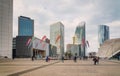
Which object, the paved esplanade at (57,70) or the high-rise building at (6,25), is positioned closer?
the paved esplanade at (57,70)

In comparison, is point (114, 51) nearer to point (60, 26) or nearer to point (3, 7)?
point (60, 26)

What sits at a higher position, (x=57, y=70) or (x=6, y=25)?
(x=6, y=25)

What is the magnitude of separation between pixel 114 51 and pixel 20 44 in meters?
69.3

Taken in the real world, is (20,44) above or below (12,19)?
below

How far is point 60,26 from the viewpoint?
15400cm

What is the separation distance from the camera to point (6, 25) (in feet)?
437

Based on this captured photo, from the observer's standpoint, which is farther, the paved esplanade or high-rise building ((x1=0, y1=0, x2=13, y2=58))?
high-rise building ((x1=0, y1=0, x2=13, y2=58))

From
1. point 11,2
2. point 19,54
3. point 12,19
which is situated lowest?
point 19,54

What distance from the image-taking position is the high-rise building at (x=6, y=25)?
130 m

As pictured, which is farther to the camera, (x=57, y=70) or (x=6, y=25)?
(x=6, y=25)

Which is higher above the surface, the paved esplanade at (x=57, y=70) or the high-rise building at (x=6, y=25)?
the high-rise building at (x=6, y=25)

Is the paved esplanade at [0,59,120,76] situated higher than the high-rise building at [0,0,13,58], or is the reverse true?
the high-rise building at [0,0,13,58]

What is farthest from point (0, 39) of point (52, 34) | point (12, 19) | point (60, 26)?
point (52, 34)

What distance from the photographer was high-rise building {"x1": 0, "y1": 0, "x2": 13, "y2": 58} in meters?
130
